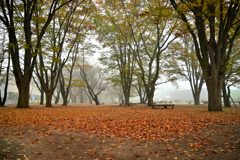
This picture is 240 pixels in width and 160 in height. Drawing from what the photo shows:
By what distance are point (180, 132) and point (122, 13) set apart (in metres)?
15.9

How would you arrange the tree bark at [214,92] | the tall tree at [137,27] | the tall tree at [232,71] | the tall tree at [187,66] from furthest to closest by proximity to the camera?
the tall tree at [187,66], the tall tree at [137,27], the tall tree at [232,71], the tree bark at [214,92]

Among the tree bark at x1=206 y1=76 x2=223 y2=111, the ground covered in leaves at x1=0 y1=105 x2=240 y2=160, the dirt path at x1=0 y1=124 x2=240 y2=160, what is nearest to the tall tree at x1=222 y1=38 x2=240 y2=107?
the tree bark at x1=206 y1=76 x2=223 y2=111

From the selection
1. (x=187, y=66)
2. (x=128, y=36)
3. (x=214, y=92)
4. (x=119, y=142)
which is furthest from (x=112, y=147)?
(x=187, y=66)

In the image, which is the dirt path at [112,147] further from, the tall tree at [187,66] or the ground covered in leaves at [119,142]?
the tall tree at [187,66]

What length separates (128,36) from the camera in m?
19.4

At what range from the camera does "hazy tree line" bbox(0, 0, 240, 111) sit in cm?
1105

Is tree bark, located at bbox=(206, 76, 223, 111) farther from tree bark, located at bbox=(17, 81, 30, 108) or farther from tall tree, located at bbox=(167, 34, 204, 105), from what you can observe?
tree bark, located at bbox=(17, 81, 30, 108)

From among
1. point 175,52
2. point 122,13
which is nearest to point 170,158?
point 122,13

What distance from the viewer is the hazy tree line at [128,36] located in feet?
36.2

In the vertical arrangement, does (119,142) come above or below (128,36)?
below

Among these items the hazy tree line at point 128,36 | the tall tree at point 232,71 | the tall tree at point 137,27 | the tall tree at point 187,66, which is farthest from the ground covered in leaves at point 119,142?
the tall tree at point 187,66

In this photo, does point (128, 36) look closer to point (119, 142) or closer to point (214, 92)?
point (214, 92)

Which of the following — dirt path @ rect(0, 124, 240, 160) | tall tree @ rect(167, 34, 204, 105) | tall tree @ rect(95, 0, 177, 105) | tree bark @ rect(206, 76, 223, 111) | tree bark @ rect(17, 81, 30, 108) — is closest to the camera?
dirt path @ rect(0, 124, 240, 160)

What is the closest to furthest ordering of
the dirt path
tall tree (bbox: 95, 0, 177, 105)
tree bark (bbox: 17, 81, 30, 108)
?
the dirt path
tree bark (bbox: 17, 81, 30, 108)
tall tree (bbox: 95, 0, 177, 105)
